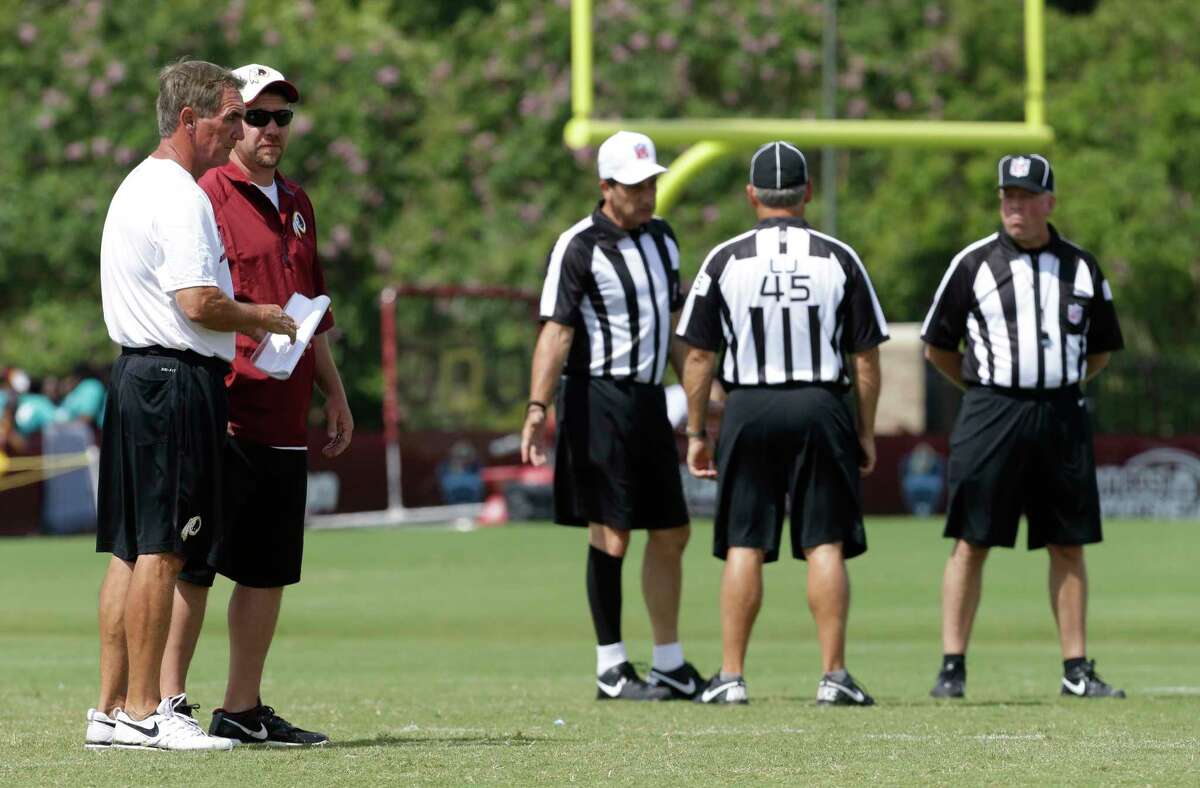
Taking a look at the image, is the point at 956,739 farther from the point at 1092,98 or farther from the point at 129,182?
the point at 1092,98

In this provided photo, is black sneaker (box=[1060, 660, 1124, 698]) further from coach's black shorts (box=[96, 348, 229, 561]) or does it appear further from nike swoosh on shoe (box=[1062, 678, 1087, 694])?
coach's black shorts (box=[96, 348, 229, 561])

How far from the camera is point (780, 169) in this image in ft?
27.7

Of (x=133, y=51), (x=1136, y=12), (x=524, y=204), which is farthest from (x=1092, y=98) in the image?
(x=133, y=51)

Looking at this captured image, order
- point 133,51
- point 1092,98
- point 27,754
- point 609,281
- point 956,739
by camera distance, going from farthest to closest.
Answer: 1. point 1092,98
2. point 133,51
3. point 609,281
4. point 956,739
5. point 27,754

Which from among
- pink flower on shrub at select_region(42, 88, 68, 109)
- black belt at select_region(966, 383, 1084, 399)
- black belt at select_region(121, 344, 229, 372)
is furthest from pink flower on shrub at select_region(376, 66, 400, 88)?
black belt at select_region(121, 344, 229, 372)

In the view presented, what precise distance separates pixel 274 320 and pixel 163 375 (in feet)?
1.06

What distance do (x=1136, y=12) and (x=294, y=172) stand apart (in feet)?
38.1

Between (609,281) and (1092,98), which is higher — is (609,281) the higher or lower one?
the lower one

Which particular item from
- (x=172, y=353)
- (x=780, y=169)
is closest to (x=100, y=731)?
(x=172, y=353)

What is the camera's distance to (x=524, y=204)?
31656 mm

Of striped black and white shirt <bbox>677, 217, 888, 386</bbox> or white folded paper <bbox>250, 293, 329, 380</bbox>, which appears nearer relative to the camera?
white folded paper <bbox>250, 293, 329, 380</bbox>

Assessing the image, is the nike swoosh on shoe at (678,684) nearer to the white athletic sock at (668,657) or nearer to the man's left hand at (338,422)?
the white athletic sock at (668,657)

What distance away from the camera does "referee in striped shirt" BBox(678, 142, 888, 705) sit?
8336mm

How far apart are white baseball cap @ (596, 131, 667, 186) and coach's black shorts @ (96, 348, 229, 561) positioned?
2516mm
